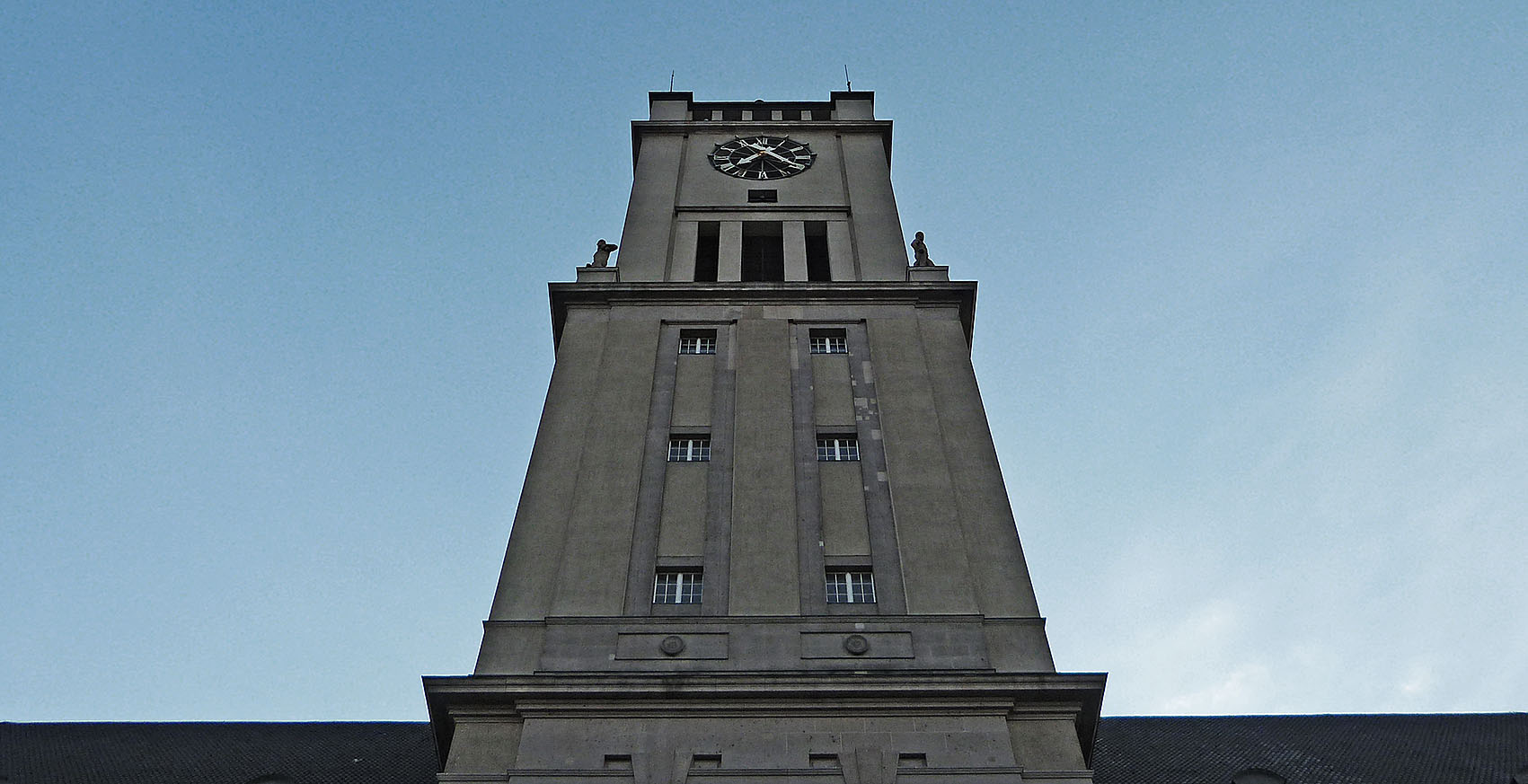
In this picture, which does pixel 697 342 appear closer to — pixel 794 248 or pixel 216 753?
pixel 794 248

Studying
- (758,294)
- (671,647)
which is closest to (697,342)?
(758,294)

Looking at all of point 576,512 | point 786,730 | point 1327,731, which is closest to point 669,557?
point 576,512

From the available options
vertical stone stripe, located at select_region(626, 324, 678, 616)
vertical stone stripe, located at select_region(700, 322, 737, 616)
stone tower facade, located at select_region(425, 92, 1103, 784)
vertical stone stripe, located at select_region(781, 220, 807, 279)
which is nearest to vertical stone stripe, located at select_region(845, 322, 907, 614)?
stone tower facade, located at select_region(425, 92, 1103, 784)

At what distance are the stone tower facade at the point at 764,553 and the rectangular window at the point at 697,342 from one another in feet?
0.28

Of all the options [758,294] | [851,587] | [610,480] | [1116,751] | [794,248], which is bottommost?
[851,587]

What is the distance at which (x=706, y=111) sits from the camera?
5881cm

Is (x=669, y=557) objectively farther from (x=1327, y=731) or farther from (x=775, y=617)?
(x=1327, y=731)

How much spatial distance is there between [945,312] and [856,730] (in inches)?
703

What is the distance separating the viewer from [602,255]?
1764 inches

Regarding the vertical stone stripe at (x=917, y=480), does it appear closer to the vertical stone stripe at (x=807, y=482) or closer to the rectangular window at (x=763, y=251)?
the vertical stone stripe at (x=807, y=482)

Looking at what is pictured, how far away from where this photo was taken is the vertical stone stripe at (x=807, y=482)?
97.9 ft

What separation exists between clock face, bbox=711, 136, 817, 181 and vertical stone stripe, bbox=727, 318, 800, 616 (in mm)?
13048

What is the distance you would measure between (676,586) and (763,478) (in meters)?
4.12

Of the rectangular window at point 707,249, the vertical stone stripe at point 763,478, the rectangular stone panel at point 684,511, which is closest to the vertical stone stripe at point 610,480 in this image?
the rectangular stone panel at point 684,511
